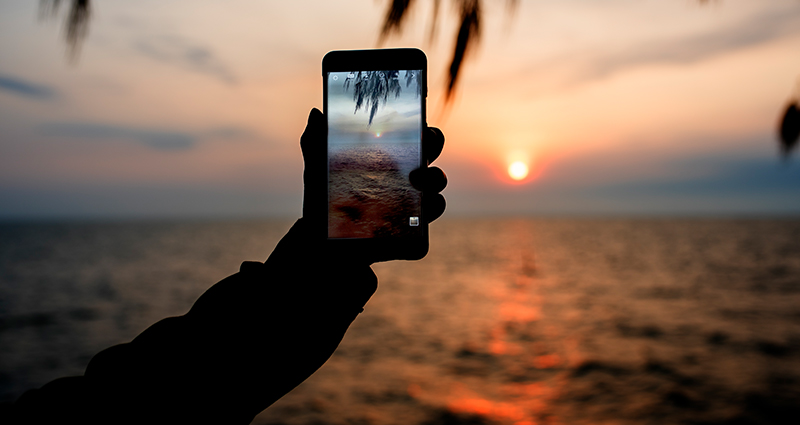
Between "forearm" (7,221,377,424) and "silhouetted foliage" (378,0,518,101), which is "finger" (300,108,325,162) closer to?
"forearm" (7,221,377,424)

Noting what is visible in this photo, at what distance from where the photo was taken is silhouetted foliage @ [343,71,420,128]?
1.74 metres

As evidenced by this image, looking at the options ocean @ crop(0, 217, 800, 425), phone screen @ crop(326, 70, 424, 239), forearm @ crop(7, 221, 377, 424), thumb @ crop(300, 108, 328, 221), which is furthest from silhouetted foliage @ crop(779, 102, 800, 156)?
ocean @ crop(0, 217, 800, 425)

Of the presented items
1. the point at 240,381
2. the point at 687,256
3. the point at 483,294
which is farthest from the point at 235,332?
the point at 687,256

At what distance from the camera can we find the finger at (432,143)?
1.70m

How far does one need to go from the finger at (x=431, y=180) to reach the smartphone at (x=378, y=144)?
58 mm

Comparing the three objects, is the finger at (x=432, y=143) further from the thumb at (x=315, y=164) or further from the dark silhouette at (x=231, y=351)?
the thumb at (x=315, y=164)

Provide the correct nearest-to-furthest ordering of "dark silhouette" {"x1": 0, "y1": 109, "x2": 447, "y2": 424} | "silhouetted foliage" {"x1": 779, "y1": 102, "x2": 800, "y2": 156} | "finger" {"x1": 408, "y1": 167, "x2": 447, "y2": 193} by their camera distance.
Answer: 1. "silhouetted foliage" {"x1": 779, "y1": 102, "x2": 800, "y2": 156}
2. "dark silhouette" {"x1": 0, "y1": 109, "x2": 447, "y2": 424}
3. "finger" {"x1": 408, "y1": 167, "x2": 447, "y2": 193}

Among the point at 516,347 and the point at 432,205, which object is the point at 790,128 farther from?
the point at 516,347

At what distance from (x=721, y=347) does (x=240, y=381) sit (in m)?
19.2

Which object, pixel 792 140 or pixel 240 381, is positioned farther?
pixel 240 381

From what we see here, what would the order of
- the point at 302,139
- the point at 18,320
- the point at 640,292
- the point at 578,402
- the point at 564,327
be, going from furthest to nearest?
the point at 640,292
the point at 18,320
the point at 564,327
the point at 578,402
the point at 302,139

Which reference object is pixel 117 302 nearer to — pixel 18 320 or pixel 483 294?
pixel 18 320

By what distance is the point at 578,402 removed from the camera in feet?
35.6

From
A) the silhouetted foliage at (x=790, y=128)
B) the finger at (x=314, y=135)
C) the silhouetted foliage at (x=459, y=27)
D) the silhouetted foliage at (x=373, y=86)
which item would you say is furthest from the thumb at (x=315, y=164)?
the silhouetted foliage at (x=790, y=128)
